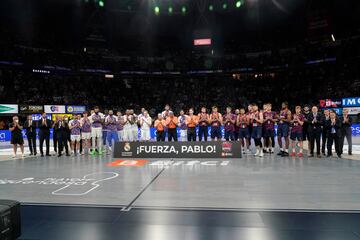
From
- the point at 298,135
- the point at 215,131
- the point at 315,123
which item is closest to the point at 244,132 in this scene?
the point at 215,131

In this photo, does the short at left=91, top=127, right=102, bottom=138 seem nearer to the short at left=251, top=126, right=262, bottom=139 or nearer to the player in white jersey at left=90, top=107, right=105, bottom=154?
the player in white jersey at left=90, top=107, right=105, bottom=154

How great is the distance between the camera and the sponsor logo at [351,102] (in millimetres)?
23250

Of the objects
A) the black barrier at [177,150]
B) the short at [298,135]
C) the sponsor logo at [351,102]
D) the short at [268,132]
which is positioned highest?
the sponsor logo at [351,102]

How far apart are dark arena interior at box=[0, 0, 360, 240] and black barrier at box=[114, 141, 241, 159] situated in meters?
0.04

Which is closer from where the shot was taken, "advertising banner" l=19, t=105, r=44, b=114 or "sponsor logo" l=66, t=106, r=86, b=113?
"advertising banner" l=19, t=105, r=44, b=114

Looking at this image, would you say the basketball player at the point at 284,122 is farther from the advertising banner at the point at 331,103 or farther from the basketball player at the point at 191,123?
the advertising banner at the point at 331,103

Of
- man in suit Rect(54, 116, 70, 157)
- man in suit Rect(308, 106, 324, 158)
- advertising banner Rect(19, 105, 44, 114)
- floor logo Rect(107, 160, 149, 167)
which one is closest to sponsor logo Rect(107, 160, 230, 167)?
floor logo Rect(107, 160, 149, 167)

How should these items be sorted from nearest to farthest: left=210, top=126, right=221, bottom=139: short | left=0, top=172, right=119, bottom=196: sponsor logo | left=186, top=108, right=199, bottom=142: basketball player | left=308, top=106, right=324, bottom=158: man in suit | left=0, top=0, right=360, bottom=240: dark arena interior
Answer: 1. left=0, top=0, right=360, bottom=240: dark arena interior
2. left=0, top=172, right=119, bottom=196: sponsor logo
3. left=308, top=106, right=324, bottom=158: man in suit
4. left=210, top=126, right=221, bottom=139: short
5. left=186, top=108, right=199, bottom=142: basketball player

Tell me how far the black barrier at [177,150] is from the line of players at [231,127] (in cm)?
126

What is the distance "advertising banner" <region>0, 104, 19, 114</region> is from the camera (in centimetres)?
2414

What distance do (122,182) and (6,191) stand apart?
2606 millimetres

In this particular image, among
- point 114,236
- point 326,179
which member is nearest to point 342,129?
point 326,179

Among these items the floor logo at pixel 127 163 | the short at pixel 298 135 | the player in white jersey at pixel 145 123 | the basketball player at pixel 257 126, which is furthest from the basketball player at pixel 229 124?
the floor logo at pixel 127 163

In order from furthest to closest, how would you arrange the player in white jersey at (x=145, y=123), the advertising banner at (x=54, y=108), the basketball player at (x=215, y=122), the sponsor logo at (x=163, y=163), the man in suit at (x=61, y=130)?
1. the advertising banner at (x=54, y=108)
2. the player in white jersey at (x=145, y=123)
3. the basketball player at (x=215, y=122)
4. the man in suit at (x=61, y=130)
5. the sponsor logo at (x=163, y=163)
